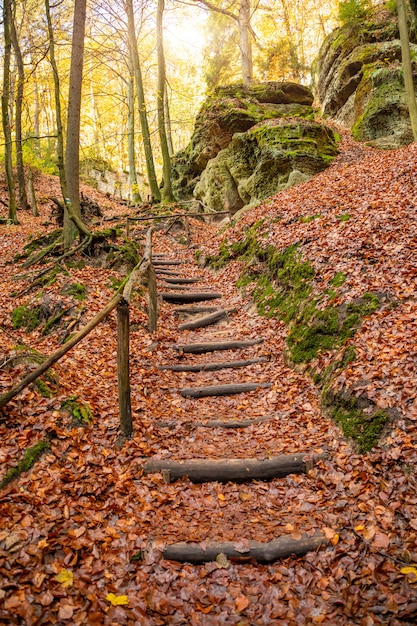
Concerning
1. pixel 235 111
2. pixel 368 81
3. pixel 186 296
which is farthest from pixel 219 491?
pixel 368 81

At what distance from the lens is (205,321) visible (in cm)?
835

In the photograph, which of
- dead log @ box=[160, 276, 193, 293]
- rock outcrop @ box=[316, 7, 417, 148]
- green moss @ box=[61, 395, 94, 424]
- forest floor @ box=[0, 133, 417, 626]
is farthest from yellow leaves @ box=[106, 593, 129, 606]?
rock outcrop @ box=[316, 7, 417, 148]

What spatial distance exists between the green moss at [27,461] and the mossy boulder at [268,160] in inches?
473

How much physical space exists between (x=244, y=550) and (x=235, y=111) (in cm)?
1725

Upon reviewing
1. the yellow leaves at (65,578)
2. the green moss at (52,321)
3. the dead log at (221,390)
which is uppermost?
the green moss at (52,321)

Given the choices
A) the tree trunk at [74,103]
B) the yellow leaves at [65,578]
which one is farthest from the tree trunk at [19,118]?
the yellow leaves at [65,578]

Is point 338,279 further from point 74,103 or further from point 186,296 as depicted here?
point 74,103

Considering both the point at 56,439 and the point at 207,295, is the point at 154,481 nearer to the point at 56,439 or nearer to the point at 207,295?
the point at 56,439

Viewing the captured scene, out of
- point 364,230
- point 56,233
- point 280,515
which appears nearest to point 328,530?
point 280,515

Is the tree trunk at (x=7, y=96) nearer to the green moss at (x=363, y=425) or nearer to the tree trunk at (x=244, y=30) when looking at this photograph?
the tree trunk at (x=244, y=30)

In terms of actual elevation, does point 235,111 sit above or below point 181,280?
above

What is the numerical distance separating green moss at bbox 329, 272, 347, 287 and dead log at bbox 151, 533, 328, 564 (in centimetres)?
409

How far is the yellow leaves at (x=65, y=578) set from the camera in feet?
8.61

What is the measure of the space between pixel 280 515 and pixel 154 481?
1.35 m
